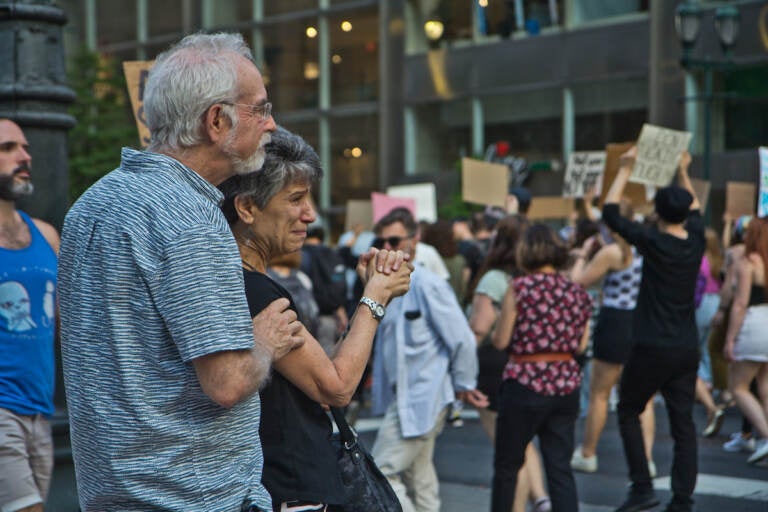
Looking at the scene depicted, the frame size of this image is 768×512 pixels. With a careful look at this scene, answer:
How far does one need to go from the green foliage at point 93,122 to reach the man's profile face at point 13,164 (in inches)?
1053

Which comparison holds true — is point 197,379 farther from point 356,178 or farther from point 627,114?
point 356,178

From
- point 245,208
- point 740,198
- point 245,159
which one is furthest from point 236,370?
point 740,198

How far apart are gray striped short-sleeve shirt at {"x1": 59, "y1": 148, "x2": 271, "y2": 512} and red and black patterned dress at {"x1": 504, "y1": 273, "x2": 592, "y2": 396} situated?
3887 mm

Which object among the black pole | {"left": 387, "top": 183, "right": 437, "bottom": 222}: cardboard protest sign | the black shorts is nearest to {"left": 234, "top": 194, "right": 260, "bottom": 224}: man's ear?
the black pole

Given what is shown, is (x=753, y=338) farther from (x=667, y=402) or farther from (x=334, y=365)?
(x=334, y=365)

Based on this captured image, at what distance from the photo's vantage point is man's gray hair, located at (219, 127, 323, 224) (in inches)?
125

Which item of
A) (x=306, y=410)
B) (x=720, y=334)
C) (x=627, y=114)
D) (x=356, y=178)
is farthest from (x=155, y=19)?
(x=306, y=410)

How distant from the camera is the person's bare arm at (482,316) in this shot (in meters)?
7.48

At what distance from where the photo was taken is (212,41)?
271 centimetres

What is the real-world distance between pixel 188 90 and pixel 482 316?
5.05 meters

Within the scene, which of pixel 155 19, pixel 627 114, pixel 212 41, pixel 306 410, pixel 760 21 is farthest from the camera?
pixel 155 19

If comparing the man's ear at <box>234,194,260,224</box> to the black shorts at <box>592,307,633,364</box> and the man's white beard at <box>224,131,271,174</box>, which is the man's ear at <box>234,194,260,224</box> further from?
the black shorts at <box>592,307,633,364</box>

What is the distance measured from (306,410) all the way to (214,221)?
789mm

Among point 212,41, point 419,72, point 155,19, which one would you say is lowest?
point 212,41
